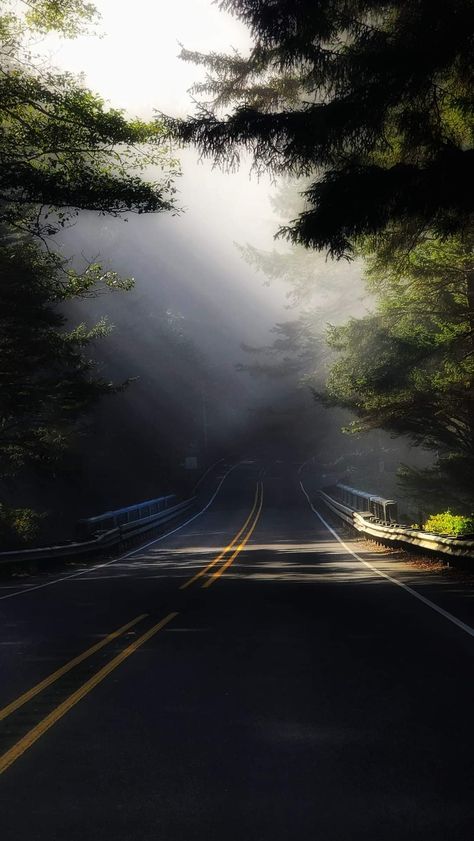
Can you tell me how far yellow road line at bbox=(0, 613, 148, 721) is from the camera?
7.05 metres

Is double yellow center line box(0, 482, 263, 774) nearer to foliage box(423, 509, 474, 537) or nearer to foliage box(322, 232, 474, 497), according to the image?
foliage box(423, 509, 474, 537)

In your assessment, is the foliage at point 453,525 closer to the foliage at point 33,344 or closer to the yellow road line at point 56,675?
the yellow road line at point 56,675

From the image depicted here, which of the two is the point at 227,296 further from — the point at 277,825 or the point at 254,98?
the point at 277,825

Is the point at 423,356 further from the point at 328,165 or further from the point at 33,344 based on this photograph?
the point at 33,344

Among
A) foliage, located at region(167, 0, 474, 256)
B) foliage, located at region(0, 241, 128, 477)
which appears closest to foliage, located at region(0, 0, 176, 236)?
foliage, located at region(167, 0, 474, 256)

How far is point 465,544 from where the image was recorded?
17.5 metres

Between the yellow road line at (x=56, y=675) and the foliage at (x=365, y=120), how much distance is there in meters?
6.88

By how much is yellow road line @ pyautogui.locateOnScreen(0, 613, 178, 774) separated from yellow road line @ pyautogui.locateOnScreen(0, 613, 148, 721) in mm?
361

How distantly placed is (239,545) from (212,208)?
519ft

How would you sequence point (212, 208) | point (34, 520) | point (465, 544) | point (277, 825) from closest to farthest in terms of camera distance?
point (277, 825) < point (465, 544) < point (34, 520) < point (212, 208)

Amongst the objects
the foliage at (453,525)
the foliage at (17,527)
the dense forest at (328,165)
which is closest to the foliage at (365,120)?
the dense forest at (328,165)

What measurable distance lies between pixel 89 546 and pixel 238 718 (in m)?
19.5

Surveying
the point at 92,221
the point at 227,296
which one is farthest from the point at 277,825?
the point at 227,296

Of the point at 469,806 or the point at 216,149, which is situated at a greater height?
the point at 216,149
